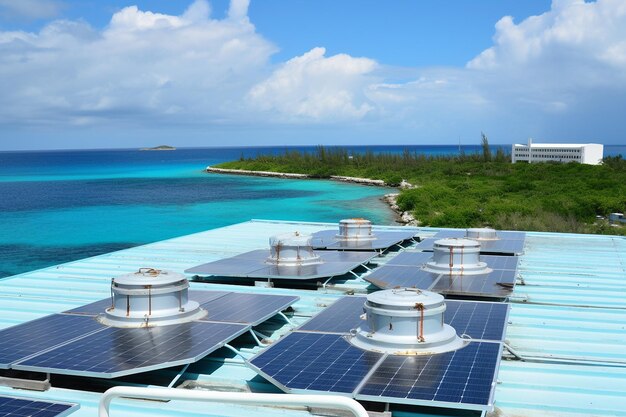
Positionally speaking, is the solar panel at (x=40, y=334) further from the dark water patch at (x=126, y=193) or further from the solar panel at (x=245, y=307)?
the dark water patch at (x=126, y=193)

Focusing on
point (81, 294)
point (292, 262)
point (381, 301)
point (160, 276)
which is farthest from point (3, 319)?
point (381, 301)

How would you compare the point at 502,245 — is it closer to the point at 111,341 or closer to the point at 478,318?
the point at 478,318

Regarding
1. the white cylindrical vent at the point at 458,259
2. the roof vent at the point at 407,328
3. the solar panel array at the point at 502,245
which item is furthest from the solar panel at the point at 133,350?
the solar panel array at the point at 502,245

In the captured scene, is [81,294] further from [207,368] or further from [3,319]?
[207,368]

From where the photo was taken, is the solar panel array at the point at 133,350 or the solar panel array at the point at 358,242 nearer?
the solar panel array at the point at 133,350

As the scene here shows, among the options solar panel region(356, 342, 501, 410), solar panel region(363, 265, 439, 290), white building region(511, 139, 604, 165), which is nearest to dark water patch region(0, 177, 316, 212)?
white building region(511, 139, 604, 165)

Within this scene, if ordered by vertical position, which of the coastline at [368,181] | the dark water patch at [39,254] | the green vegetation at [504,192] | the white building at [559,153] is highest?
the white building at [559,153]

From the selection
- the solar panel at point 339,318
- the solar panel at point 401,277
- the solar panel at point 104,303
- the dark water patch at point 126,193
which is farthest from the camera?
the dark water patch at point 126,193
